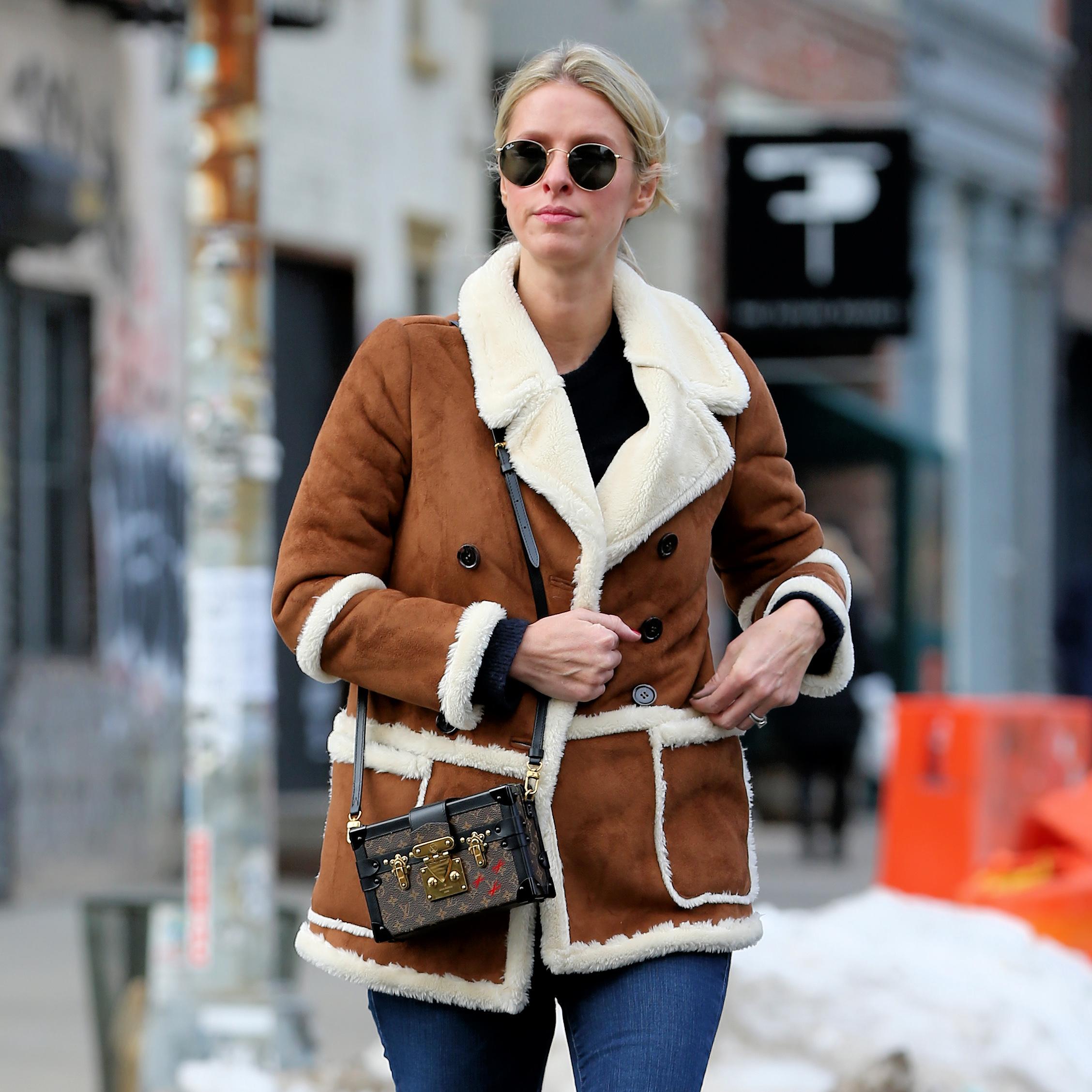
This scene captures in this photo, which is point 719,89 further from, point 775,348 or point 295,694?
point 295,694

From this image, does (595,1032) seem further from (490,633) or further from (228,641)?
(228,641)

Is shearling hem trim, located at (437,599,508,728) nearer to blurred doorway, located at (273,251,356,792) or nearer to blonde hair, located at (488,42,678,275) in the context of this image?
blonde hair, located at (488,42,678,275)

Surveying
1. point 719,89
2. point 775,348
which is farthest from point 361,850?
point 719,89

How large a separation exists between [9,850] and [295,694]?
3.38 meters

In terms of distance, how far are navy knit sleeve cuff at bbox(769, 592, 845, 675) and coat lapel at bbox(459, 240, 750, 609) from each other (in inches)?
7.7

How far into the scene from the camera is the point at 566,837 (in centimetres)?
288

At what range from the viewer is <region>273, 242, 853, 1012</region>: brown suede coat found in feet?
9.39

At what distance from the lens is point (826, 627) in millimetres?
3066

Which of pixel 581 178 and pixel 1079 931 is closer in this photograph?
pixel 581 178

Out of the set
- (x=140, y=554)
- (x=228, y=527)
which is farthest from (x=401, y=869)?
(x=140, y=554)

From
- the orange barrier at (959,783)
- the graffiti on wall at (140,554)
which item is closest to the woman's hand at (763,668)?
the orange barrier at (959,783)

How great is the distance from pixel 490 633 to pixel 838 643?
0.54 m

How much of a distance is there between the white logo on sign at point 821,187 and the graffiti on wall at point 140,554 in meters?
4.93

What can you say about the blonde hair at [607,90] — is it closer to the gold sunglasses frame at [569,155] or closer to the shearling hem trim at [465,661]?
the gold sunglasses frame at [569,155]
